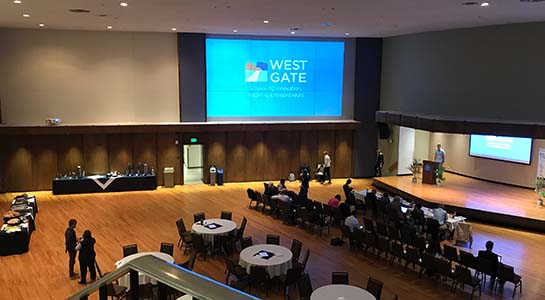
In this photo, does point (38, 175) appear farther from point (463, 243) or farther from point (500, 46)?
point (500, 46)

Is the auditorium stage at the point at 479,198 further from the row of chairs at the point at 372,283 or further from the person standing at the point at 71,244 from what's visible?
the person standing at the point at 71,244

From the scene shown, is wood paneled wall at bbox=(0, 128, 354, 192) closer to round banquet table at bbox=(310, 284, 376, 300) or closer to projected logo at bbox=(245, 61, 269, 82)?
projected logo at bbox=(245, 61, 269, 82)

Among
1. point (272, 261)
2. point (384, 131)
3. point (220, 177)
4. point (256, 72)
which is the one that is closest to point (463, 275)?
point (272, 261)

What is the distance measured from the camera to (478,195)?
17.1 m

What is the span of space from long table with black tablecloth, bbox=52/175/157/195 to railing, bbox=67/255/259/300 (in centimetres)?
1769

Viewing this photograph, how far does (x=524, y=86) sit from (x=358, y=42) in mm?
8027

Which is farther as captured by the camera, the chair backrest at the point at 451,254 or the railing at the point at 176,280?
the chair backrest at the point at 451,254

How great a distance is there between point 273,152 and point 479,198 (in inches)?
351

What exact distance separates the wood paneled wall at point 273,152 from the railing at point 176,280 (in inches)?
736

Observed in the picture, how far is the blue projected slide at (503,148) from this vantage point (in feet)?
59.7

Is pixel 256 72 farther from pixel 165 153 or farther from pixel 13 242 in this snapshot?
pixel 13 242

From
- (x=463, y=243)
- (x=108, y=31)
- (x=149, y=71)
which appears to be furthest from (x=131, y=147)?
(x=463, y=243)

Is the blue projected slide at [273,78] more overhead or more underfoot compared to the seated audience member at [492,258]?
more overhead

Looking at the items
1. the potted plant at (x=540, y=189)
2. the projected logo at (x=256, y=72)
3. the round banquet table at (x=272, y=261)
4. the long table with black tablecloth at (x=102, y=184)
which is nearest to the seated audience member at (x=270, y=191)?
the long table with black tablecloth at (x=102, y=184)
